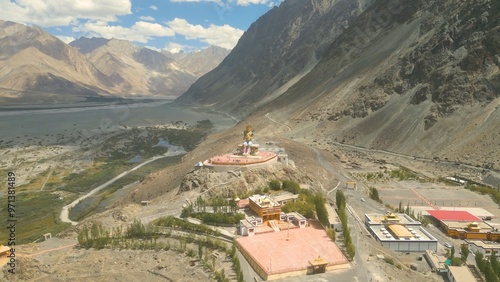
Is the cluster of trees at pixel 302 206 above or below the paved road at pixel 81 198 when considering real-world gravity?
above

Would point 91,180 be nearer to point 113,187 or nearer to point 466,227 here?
point 113,187

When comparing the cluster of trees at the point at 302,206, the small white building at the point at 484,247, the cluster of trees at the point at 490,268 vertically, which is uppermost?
the cluster of trees at the point at 302,206

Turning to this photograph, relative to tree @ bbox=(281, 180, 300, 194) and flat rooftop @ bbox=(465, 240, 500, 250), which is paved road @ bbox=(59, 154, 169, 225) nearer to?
tree @ bbox=(281, 180, 300, 194)

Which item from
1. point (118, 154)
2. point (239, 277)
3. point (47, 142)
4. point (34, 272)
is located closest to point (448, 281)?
point (239, 277)

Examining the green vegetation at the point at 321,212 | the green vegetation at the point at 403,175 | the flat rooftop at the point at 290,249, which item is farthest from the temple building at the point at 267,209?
the green vegetation at the point at 403,175

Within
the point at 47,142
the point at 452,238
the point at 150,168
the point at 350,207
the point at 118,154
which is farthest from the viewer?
the point at 47,142

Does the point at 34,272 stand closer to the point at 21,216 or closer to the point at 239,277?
the point at 239,277

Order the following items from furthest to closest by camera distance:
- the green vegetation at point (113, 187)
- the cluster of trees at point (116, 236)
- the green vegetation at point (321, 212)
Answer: the green vegetation at point (113, 187) < the green vegetation at point (321, 212) < the cluster of trees at point (116, 236)

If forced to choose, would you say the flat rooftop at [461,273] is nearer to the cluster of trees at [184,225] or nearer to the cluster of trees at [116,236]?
the cluster of trees at [184,225]
